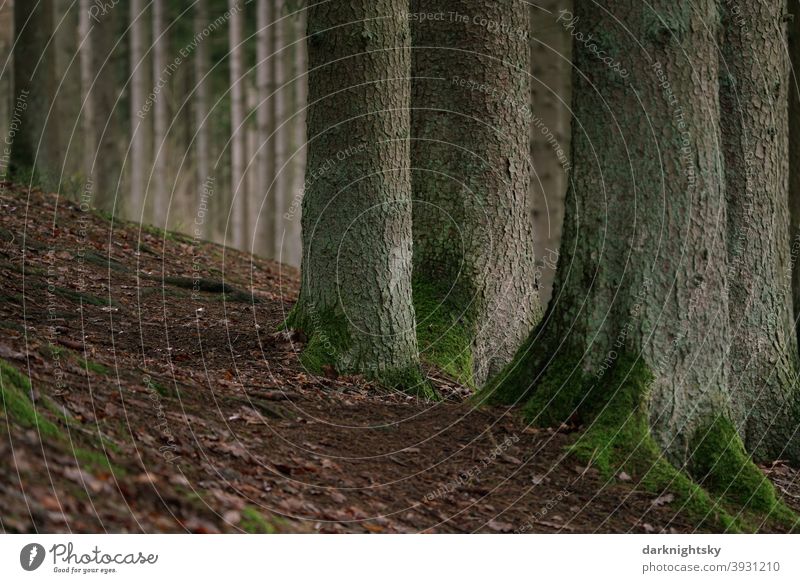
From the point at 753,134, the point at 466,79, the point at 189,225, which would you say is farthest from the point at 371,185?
the point at 189,225

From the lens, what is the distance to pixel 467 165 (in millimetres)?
8516

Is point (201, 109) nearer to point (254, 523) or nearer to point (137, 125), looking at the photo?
point (137, 125)

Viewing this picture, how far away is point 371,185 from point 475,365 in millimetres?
2168

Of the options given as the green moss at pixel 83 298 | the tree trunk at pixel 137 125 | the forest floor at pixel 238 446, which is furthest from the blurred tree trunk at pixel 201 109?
the forest floor at pixel 238 446

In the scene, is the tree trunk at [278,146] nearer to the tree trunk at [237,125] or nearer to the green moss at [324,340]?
the tree trunk at [237,125]

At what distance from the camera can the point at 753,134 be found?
23.5 feet

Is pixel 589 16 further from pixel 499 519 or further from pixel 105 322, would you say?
pixel 105 322

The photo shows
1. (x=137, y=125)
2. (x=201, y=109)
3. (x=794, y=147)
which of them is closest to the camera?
(x=794, y=147)

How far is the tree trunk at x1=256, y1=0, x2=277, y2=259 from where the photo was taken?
764 inches

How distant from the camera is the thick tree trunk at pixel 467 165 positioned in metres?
8.49

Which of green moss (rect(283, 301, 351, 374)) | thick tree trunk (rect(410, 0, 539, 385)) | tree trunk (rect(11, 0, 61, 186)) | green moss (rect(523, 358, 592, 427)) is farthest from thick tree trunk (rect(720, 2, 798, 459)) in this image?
tree trunk (rect(11, 0, 61, 186))

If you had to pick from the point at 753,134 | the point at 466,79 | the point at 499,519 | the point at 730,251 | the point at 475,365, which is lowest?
the point at 499,519

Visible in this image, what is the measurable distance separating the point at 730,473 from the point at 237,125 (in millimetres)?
15888

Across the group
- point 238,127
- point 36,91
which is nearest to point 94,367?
point 36,91
